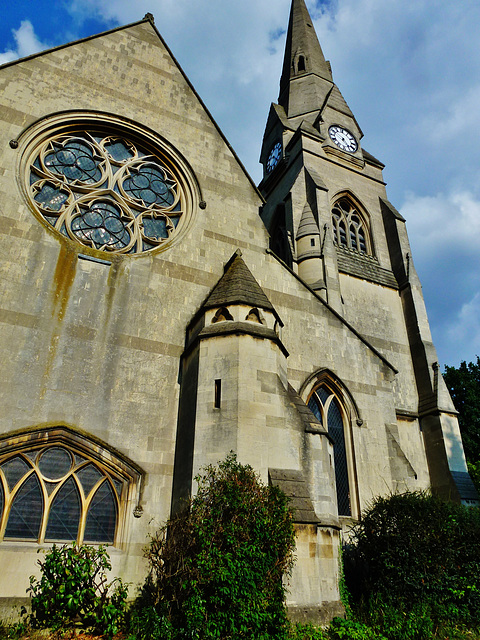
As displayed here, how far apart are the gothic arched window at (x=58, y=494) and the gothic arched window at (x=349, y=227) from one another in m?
16.1

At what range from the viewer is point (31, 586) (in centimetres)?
720

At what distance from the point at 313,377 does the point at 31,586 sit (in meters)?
7.09

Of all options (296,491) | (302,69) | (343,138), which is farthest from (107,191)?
(302,69)

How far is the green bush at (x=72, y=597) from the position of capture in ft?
22.3

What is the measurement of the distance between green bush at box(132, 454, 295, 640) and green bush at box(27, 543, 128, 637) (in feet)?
1.64

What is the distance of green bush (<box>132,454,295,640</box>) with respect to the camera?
6117 mm

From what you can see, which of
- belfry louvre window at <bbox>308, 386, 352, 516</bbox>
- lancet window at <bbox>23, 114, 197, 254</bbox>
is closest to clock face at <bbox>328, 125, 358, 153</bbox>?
lancet window at <bbox>23, 114, 197, 254</bbox>

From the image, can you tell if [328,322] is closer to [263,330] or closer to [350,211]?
[263,330]

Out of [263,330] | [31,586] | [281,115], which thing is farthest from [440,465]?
[281,115]

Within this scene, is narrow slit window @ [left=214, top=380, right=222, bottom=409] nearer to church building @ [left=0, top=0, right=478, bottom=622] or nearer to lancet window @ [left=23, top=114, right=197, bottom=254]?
church building @ [left=0, top=0, right=478, bottom=622]

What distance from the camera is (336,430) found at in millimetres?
12000

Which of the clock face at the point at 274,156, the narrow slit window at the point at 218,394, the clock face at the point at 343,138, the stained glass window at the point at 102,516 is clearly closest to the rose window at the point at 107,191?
the narrow slit window at the point at 218,394

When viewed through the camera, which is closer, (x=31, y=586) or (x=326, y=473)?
(x=31, y=586)

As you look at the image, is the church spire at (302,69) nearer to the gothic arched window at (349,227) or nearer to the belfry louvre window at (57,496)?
the gothic arched window at (349,227)
